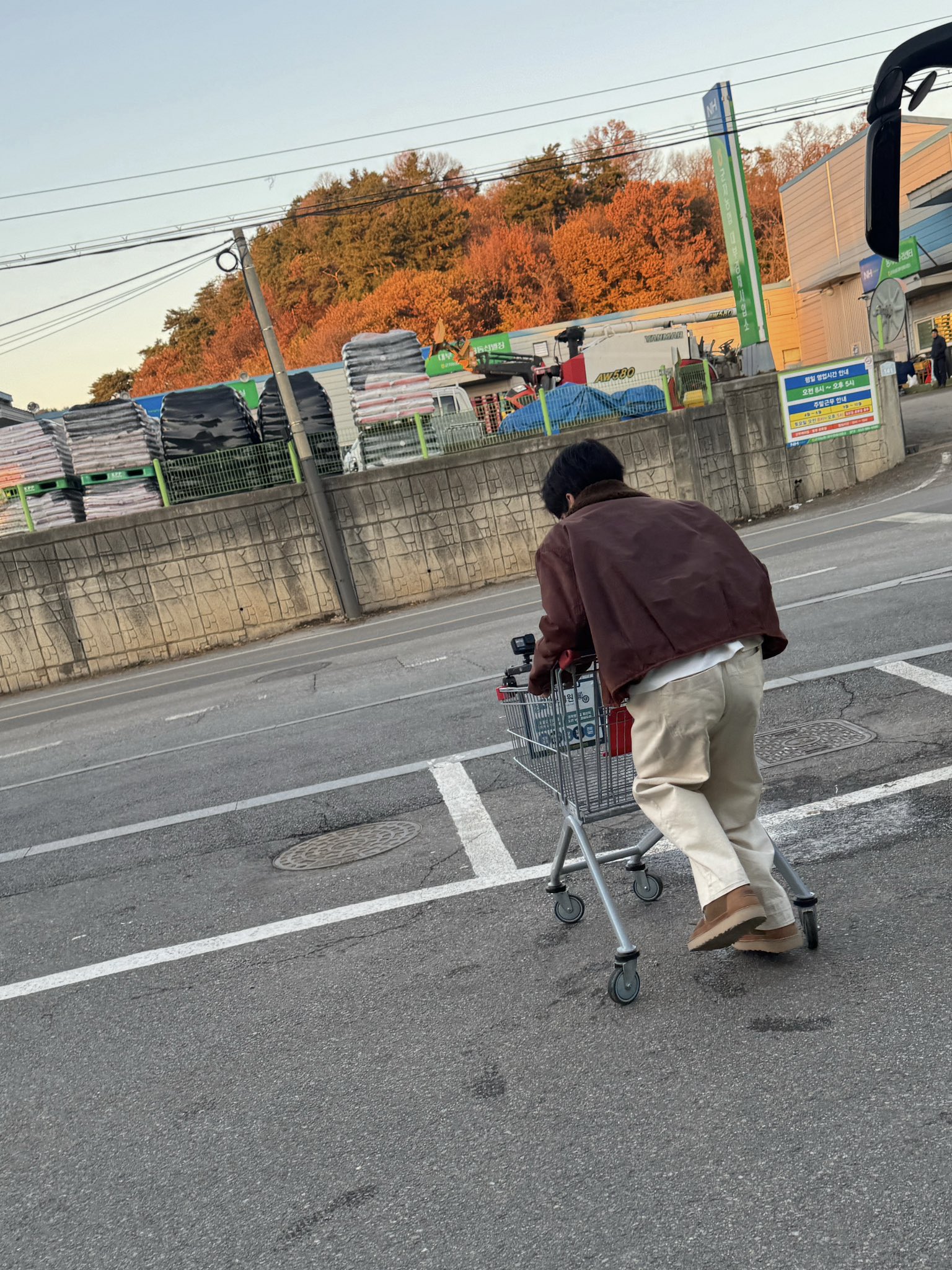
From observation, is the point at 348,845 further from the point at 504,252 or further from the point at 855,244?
the point at 504,252

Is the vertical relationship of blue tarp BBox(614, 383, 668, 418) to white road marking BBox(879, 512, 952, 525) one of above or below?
above

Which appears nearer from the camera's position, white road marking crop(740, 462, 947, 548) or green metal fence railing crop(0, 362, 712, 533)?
white road marking crop(740, 462, 947, 548)

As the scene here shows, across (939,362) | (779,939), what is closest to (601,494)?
(779,939)

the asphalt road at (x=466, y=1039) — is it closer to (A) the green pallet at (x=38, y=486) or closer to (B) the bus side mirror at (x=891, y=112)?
(B) the bus side mirror at (x=891, y=112)

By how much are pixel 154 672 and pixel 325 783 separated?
10837mm

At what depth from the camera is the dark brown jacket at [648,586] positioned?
11.1 feet

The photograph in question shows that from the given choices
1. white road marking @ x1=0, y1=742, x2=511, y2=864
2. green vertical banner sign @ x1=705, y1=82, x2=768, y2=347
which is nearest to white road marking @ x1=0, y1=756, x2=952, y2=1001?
white road marking @ x1=0, y1=742, x2=511, y2=864

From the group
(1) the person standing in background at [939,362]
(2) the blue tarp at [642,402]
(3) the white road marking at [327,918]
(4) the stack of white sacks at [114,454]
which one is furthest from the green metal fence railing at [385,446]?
(1) the person standing in background at [939,362]

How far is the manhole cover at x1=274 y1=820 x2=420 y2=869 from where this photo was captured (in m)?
5.70

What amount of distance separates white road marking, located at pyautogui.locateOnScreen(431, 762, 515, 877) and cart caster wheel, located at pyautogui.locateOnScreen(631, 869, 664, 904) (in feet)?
2.52

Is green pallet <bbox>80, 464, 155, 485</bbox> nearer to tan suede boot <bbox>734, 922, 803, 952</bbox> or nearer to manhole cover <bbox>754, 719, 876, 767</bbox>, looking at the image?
manhole cover <bbox>754, 719, 876, 767</bbox>

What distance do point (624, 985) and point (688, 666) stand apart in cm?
110

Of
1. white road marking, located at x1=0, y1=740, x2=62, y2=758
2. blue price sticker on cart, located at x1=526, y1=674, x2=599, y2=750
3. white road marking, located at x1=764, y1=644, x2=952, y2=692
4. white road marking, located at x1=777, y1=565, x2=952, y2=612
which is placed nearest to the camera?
blue price sticker on cart, located at x1=526, y1=674, x2=599, y2=750

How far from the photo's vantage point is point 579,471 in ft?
12.1
